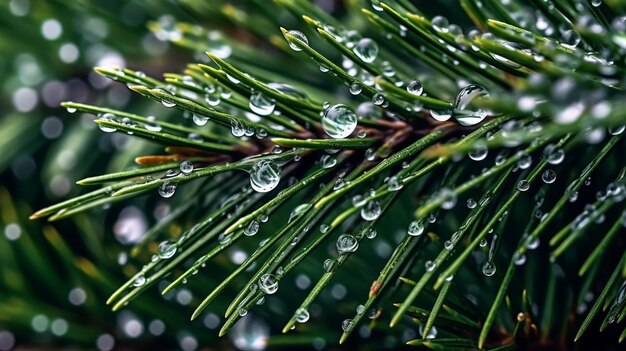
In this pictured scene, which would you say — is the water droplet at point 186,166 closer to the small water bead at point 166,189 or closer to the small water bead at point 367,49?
the small water bead at point 166,189

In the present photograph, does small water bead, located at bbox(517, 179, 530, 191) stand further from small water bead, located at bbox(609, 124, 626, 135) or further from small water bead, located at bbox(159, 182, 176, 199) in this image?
small water bead, located at bbox(159, 182, 176, 199)

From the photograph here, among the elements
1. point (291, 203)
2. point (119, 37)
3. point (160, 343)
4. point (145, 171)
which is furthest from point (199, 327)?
point (119, 37)

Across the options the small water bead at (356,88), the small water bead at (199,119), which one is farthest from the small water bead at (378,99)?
the small water bead at (199,119)

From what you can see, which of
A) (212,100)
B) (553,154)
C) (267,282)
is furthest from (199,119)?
(553,154)

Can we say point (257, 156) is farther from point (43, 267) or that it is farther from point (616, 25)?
point (43, 267)

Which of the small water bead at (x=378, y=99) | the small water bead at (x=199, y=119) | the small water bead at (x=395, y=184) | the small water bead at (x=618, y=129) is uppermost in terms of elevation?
the small water bead at (x=618, y=129)

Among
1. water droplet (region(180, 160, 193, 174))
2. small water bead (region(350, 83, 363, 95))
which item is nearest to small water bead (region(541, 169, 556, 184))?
small water bead (region(350, 83, 363, 95))

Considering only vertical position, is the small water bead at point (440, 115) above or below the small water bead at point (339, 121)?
above

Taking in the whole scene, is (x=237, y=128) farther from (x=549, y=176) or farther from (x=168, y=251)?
(x=549, y=176)
